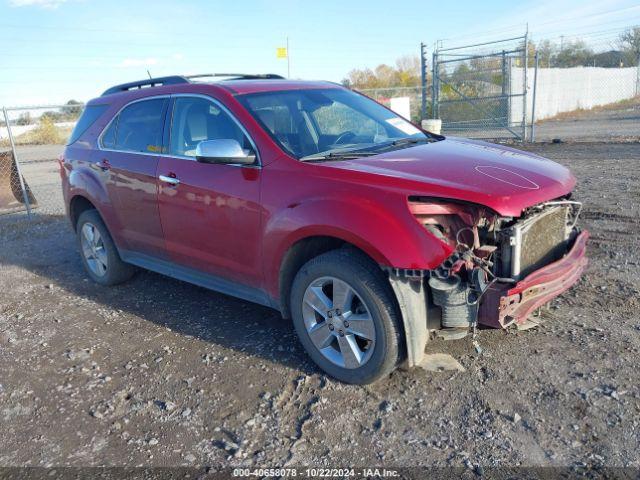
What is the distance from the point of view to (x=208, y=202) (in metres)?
4.15

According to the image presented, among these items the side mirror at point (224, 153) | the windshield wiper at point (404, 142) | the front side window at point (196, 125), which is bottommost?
the windshield wiper at point (404, 142)

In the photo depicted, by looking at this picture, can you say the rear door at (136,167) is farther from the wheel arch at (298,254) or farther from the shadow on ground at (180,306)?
the wheel arch at (298,254)

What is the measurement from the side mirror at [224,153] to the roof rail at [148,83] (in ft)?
4.05

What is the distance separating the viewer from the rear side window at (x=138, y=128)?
4777mm

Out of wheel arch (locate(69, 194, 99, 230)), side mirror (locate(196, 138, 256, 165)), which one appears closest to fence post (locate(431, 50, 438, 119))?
wheel arch (locate(69, 194, 99, 230))

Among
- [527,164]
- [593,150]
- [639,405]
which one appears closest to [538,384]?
[639,405]

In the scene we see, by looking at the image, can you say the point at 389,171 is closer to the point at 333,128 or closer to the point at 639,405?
the point at 333,128

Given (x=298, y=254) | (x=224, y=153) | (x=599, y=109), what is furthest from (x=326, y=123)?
(x=599, y=109)

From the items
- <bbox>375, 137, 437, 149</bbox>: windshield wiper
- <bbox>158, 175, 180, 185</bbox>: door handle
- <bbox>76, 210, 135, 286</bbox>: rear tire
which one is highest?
<bbox>375, 137, 437, 149</bbox>: windshield wiper

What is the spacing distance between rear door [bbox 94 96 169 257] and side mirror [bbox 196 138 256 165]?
3.20 ft

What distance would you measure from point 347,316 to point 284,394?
2.11ft

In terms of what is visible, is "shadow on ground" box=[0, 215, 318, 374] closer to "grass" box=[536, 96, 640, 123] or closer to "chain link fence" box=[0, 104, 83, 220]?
"chain link fence" box=[0, 104, 83, 220]

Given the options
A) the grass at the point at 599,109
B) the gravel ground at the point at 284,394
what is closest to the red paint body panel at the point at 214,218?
the gravel ground at the point at 284,394

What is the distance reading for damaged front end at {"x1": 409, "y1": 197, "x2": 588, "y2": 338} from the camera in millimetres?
3104
